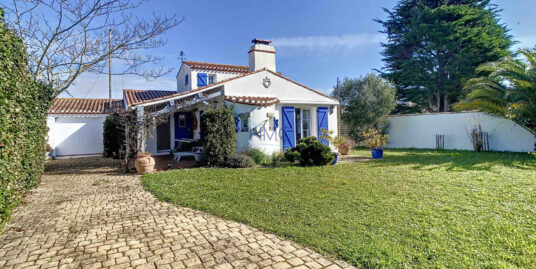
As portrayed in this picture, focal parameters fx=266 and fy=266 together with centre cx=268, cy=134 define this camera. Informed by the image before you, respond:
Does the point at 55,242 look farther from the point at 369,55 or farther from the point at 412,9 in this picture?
the point at 412,9

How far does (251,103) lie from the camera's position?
11438 millimetres

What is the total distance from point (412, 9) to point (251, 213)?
84.2 ft

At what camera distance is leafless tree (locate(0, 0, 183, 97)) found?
29.6 ft

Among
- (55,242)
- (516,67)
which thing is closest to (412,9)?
(516,67)

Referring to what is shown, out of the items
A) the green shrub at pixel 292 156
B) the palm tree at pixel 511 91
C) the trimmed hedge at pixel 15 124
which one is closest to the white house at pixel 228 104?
the green shrub at pixel 292 156

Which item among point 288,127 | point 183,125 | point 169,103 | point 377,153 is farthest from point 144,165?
point 377,153

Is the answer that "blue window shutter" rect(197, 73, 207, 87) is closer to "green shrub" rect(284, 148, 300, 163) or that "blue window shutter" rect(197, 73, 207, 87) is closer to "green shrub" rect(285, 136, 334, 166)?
"green shrub" rect(284, 148, 300, 163)

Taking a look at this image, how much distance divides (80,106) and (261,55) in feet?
41.2

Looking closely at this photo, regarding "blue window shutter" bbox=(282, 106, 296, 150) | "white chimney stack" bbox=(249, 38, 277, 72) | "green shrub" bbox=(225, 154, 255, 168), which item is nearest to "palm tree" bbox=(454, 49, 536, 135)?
"blue window shutter" bbox=(282, 106, 296, 150)

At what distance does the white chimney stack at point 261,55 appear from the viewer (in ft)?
49.3

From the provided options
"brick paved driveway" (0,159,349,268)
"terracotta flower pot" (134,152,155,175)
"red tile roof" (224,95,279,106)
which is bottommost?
"brick paved driveway" (0,159,349,268)

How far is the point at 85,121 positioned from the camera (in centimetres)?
1652

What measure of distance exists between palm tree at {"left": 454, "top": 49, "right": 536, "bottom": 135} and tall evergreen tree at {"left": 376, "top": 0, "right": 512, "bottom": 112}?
9.45 metres

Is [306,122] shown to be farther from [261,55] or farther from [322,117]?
[261,55]
